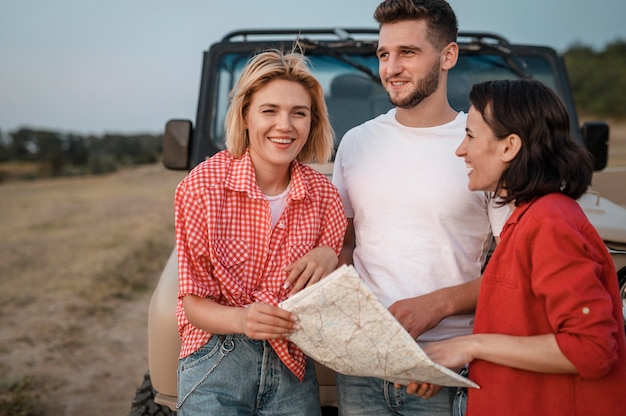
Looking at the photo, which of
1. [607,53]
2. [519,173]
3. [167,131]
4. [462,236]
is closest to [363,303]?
[519,173]

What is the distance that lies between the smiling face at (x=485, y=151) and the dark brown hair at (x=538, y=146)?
15 mm

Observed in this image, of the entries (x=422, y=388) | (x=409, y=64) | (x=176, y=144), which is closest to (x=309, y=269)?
(x=422, y=388)

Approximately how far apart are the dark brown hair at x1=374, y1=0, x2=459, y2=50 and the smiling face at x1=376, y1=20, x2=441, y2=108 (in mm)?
17

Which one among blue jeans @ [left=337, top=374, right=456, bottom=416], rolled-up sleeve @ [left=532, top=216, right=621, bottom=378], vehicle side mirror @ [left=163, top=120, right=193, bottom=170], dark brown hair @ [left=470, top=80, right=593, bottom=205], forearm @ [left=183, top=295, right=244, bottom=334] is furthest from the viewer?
vehicle side mirror @ [left=163, top=120, right=193, bottom=170]

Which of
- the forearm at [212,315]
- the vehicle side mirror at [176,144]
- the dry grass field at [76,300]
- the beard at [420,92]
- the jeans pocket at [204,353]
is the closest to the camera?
the forearm at [212,315]

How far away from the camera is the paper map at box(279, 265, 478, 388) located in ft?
4.24

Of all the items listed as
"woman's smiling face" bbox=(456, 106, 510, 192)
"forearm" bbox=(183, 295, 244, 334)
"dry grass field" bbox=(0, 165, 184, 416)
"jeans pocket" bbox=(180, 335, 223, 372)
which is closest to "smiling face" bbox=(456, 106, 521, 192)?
"woman's smiling face" bbox=(456, 106, 510, 192)

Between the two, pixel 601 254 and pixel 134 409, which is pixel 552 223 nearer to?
pixel 601 254

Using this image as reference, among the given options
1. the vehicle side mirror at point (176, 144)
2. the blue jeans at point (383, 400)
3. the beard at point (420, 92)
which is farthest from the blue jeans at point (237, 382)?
the vehicle side mirror at point (176, 144)

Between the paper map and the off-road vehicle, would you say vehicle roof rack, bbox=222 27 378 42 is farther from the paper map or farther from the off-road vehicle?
the paper map

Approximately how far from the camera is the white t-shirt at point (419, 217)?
5.76ft

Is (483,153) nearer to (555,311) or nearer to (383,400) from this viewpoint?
(555,311)

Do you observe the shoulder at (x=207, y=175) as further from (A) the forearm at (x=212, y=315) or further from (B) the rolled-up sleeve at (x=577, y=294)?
(B) the rolled-up sleeve at (x=577, y=294)

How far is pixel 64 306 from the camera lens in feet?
18.4
